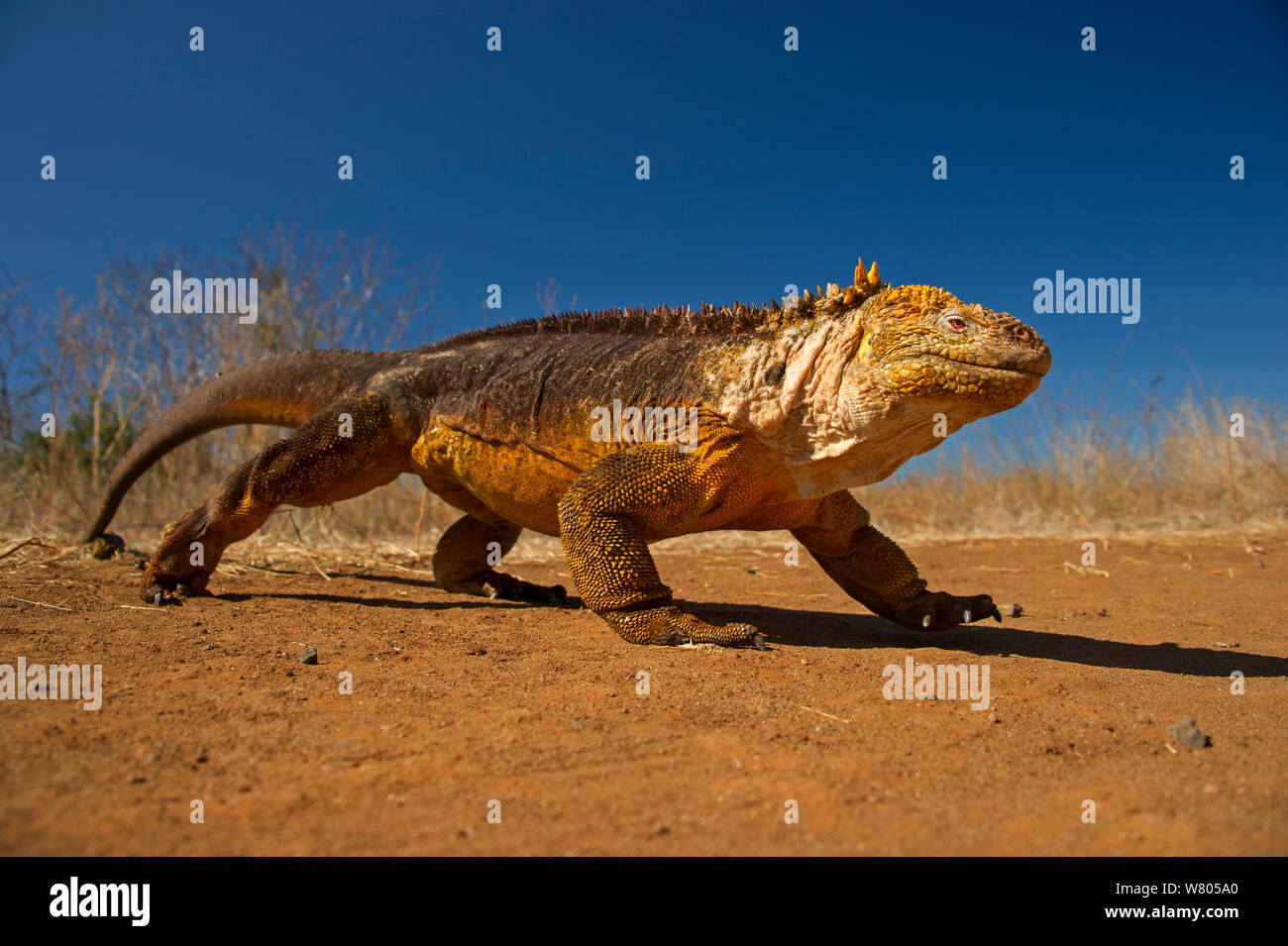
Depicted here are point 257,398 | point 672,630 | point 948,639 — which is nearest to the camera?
point 672,630

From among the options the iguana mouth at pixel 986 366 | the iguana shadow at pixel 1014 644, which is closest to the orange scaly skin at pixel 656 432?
the iguana mouth at pixel 986 366

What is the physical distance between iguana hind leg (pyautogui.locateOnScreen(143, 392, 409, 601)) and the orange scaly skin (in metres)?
0.01

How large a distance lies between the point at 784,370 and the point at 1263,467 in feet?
35.9

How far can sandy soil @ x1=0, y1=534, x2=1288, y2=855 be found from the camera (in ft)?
6.49

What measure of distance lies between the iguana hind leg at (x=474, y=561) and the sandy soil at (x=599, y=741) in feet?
3.59

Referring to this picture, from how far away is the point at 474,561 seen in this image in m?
6.08

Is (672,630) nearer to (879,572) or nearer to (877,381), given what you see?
(877,381)

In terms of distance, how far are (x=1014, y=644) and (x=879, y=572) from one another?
83 centimetres

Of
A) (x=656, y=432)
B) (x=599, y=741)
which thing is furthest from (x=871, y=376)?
(x=599, y=741)

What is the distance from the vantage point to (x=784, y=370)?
402 cm

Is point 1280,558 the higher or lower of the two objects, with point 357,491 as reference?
lower

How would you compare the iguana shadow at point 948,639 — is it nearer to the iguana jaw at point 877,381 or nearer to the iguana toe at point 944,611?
the iguana toe at point 944,611
